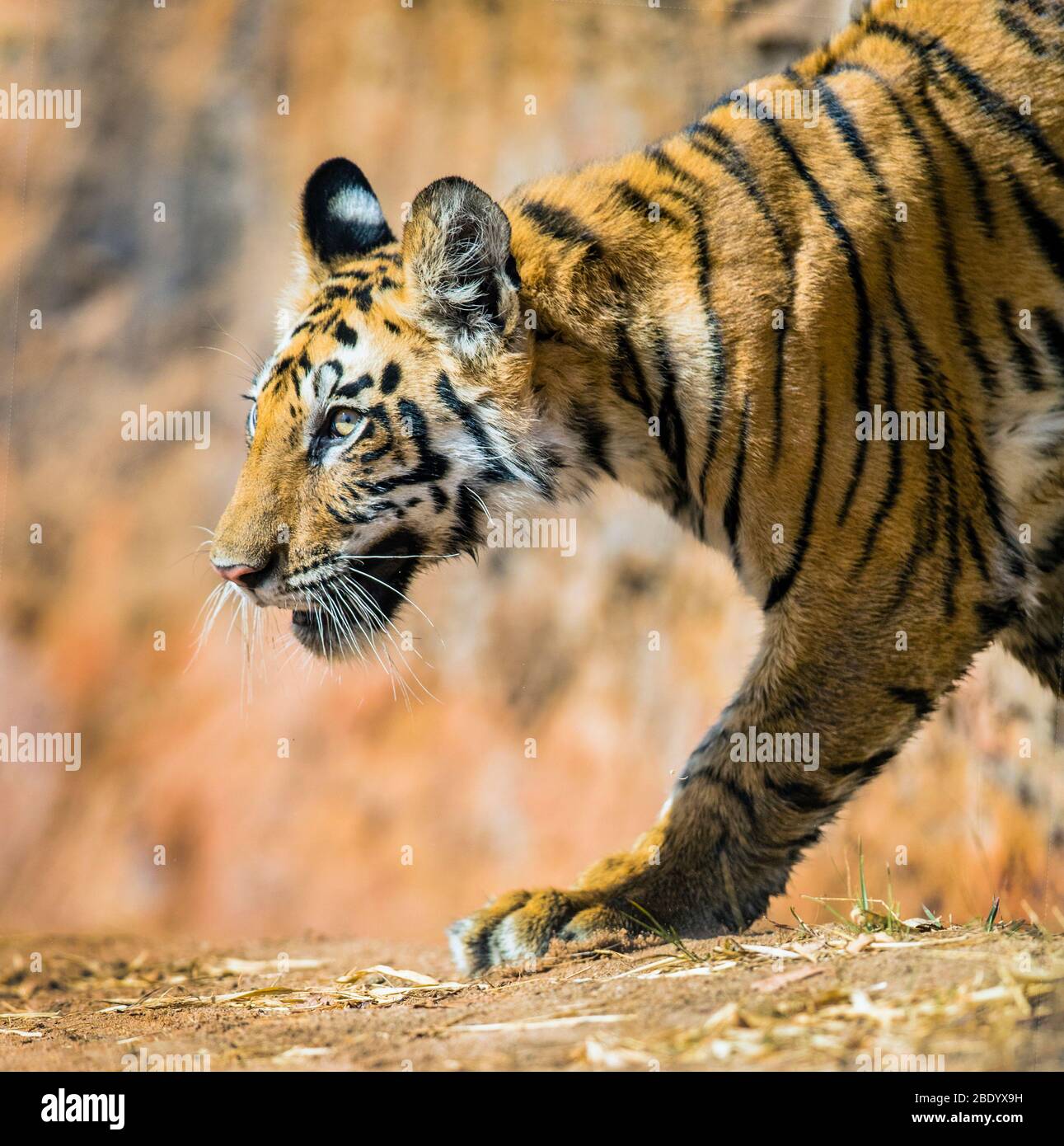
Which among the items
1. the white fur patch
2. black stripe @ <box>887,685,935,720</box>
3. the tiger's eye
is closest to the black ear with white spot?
the white fur patch

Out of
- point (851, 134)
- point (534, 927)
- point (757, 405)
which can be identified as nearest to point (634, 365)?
point (757, 405)

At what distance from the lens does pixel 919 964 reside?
254cm

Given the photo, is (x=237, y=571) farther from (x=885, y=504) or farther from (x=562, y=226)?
(x=885, y=504)

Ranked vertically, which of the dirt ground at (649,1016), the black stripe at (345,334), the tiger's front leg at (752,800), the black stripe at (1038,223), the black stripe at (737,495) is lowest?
the dirt ground at (649,1016)

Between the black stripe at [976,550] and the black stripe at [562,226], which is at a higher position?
the black stripe at [562,226]

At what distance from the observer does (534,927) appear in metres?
3.17

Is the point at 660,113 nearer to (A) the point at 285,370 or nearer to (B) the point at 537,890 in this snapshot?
(A) the point at 285,370

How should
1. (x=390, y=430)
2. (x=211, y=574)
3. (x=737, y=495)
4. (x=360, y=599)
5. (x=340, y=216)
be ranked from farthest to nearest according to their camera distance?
1. (x=211, y=574)
2. (x=340, y=216)
3. (x=360, y=599)
4. (x=390, y=430)
5. (x=737, y=495)

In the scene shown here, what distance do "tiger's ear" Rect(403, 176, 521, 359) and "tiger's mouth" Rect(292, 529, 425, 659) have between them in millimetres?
543

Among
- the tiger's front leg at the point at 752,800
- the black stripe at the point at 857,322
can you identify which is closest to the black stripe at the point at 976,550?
the tiger's front leg at the point at 752,800

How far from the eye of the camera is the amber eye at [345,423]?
3330 millimetres

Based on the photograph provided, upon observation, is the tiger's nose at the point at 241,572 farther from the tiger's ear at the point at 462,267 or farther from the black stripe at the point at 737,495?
the black stripe at the point at 737,495

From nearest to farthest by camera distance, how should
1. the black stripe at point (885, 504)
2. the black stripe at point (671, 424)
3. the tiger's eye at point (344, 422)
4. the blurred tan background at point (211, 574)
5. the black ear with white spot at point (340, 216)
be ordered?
the black stripe at point (885, 504)
the black stripe at point (671, 424)
the tiger's eye at point (344, 422)
the black ear with white spot at point (340, 216)
the blurred tan background at point (211, 574)

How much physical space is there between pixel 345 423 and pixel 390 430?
0.12m
